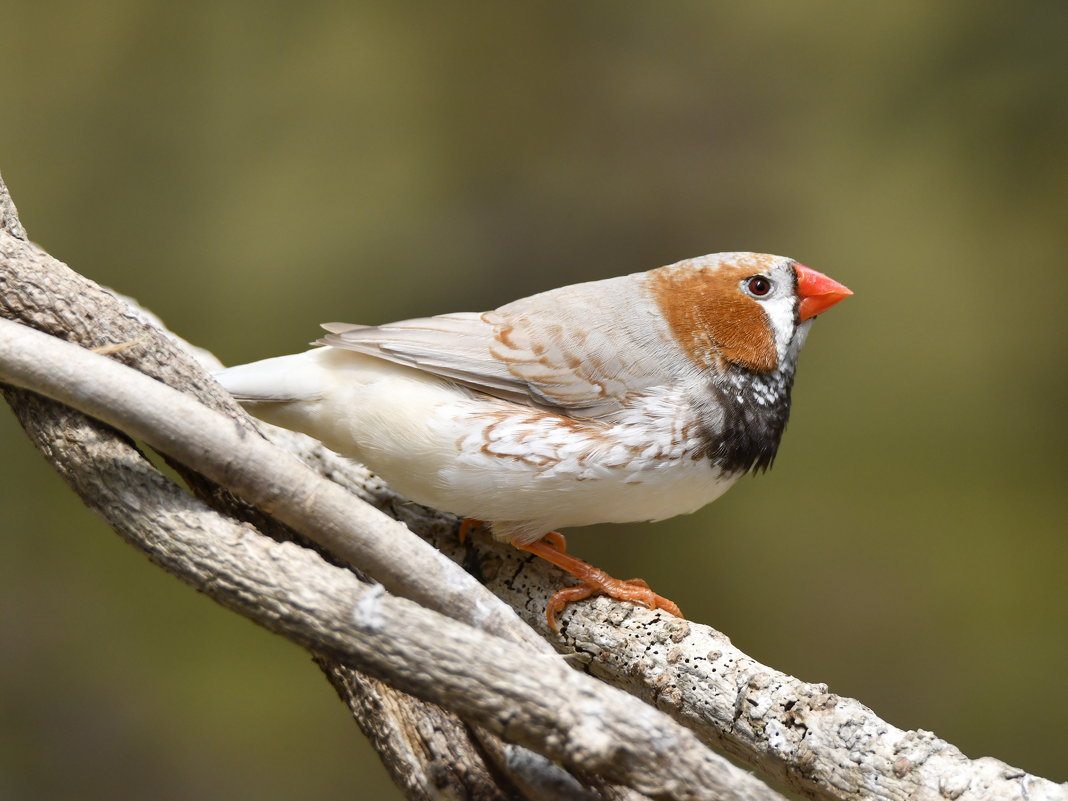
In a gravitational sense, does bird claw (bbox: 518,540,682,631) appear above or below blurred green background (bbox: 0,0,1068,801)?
below

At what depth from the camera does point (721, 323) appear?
A: 7.79ft

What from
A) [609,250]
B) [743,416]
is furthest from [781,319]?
[609,250]

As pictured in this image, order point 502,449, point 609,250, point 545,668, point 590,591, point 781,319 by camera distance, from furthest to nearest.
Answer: point 609,250 → point 781,319 → point 590,591 → point 502,449 → point 545,668

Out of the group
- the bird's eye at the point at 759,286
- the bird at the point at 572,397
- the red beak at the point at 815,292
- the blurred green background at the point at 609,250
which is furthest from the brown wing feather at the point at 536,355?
the blurred green background at the point at 609,250

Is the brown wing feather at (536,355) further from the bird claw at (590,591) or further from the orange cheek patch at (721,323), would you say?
the bird claw at (590,591)

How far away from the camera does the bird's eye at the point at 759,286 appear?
7.86 ft

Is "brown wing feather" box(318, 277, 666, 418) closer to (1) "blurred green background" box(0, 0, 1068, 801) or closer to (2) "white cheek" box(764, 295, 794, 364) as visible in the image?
(2) "white cheek" box(764, 295, 794, 364)

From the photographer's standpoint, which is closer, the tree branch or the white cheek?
the tree branch

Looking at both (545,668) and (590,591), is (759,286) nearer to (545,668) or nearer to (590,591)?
(590,591)

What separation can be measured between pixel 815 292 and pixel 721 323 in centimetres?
26

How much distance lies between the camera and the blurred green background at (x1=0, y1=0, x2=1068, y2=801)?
3893 millimetres

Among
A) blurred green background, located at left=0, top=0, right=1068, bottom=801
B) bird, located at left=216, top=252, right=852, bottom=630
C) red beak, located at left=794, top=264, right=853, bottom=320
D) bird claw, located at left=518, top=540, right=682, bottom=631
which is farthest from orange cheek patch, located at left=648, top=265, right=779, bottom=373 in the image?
blurred green background, located at left=0, top=0, right=1068, bottom=801

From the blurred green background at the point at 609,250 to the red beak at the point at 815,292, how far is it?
1527 mm

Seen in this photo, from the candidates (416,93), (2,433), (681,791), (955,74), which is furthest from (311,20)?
(681,791)
